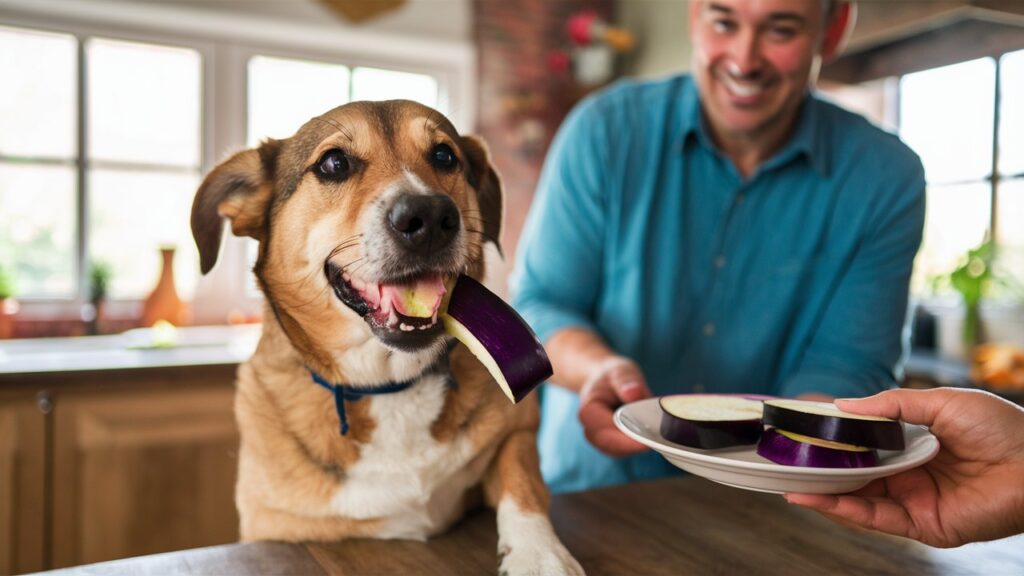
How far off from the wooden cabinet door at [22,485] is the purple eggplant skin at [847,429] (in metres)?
2.48

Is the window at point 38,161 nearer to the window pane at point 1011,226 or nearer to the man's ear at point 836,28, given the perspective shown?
the man's ear at point 836,28

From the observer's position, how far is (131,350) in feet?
9.70

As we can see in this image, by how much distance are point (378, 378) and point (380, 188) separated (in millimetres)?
278

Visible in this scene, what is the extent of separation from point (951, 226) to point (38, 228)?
14.3 feet

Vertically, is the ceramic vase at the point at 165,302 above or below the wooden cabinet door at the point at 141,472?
above

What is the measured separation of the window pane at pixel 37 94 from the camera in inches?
130

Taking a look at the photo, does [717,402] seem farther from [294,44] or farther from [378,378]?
[294,44]

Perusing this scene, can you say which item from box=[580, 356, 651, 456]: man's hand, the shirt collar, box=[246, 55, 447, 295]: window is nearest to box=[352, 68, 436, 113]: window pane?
box=[246, 55, 447, 295]: window

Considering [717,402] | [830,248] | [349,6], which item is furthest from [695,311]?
[349,6]

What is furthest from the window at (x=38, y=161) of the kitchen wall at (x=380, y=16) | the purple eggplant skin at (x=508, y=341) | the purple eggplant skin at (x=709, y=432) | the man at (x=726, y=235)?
the purple eggplant skin at (x=709, y=432)

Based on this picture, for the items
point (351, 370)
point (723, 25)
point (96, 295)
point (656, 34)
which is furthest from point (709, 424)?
point (656, 34)

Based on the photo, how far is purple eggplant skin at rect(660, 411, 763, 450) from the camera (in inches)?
36.6

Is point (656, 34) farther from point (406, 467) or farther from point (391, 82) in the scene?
point (406, 467)

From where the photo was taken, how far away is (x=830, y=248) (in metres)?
1.72
